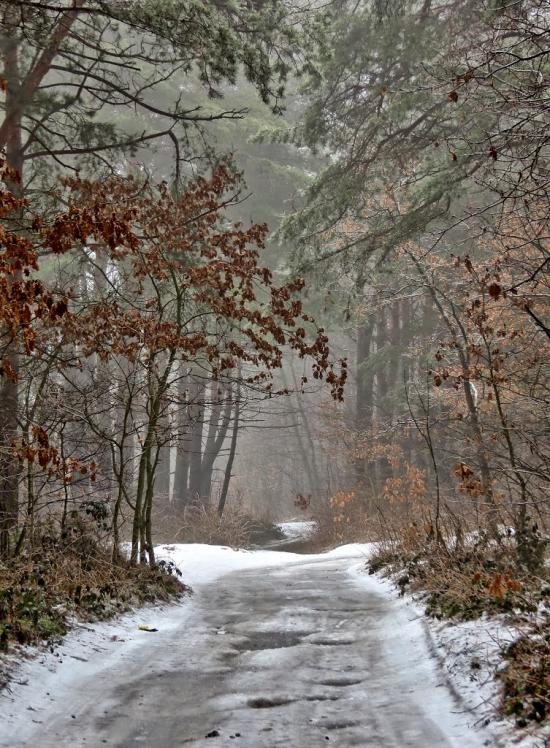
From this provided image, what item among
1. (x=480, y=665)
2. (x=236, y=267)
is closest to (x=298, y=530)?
(x=236, y=267)

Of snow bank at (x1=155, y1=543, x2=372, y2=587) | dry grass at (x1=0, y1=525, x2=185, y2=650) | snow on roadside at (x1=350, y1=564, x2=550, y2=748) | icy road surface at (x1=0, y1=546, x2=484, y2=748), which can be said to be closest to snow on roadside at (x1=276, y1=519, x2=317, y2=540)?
snow bank at (x1=155, y1=543, x2=372, y2=587)

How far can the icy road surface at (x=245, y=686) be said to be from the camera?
12.1ft

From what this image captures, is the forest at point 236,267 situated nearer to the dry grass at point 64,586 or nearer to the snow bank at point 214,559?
the dry grass at point 64,586

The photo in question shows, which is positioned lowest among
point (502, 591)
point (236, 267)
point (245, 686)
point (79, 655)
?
point (245, 686)

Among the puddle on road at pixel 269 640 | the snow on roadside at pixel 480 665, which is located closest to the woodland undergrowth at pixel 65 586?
the puddle on road at pixel 269 640

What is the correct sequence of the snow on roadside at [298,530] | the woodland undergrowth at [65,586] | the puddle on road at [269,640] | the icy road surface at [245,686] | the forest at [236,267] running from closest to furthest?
the icy road surface at [245,686]
the forest at [236,267]
the woodland undergrowth at [65,586]
the puddle on road at [269,640]
the snow on roadside at [298,530]

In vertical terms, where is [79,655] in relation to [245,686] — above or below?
above

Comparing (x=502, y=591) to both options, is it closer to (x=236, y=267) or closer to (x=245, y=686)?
(x=245, y=686)

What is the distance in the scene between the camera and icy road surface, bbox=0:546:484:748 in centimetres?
369

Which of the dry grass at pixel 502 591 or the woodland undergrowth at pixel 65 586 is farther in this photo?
the woodland undergrowth at pixel 65 586

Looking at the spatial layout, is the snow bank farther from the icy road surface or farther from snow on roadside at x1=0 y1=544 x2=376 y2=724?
the icy road surface

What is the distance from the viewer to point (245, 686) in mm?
4664

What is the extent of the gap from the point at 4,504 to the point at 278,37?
261 inches

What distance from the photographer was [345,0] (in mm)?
12375
